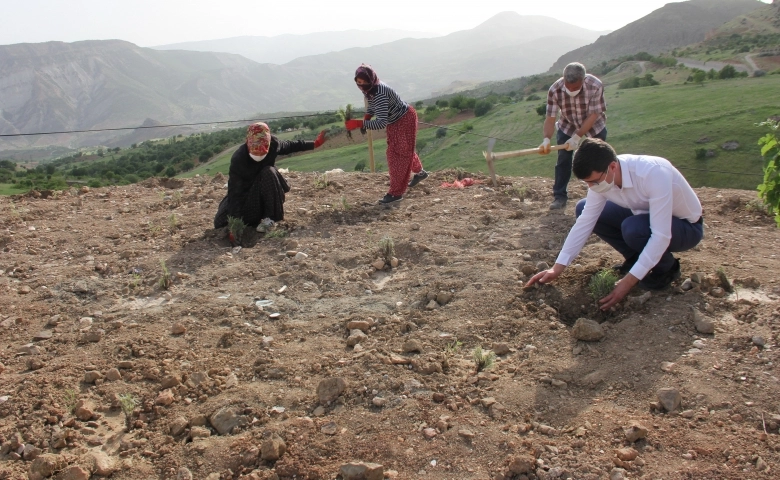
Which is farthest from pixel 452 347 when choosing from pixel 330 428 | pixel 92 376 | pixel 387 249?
pixel 92 376

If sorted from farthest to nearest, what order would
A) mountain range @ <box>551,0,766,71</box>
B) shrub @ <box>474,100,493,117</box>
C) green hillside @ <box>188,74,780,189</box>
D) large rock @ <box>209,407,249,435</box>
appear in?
mountain range @ <box>551,0,766,71</box> < shrub @ <box>474,100,493,117</box> < green hillside @ <box>188,74,780,189</box> < large rock @ <box>209,407,249,435</box>

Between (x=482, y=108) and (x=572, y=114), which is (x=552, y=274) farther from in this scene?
(x=482, y=108)

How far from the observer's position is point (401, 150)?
225 inches

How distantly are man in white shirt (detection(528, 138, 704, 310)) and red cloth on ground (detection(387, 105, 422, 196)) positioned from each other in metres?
2.64

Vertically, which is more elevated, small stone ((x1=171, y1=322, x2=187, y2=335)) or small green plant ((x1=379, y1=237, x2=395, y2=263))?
small green plant ((x1=379, y1=237, x2=395, y2=263))

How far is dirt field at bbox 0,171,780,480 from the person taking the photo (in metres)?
2.27

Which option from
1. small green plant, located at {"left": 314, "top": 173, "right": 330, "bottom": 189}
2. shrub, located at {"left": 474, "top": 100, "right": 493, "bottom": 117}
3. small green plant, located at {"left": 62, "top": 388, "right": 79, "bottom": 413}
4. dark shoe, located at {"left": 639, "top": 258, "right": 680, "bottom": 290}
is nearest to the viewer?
small green plant, located at {"left": 62, "top": 388, "right": 79, "bottom": 413}

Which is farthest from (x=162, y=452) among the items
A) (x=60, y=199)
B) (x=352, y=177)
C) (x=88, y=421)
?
(x=60, y=199)

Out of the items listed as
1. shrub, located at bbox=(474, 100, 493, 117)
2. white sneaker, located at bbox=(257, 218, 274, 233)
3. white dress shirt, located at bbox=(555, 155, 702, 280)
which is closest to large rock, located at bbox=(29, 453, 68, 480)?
white dress shirt, located at bbox=(555, 155, 702, 280)

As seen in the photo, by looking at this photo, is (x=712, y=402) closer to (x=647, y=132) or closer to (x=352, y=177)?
(x=352, y=177)

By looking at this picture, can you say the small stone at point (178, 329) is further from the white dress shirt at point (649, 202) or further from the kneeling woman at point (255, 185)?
the white dress shirt at point (649, 202)

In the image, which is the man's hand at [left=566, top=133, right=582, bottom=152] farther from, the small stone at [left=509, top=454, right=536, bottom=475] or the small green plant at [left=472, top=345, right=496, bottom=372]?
the small stone at [left=509, top=454, right=536, bottom=475]

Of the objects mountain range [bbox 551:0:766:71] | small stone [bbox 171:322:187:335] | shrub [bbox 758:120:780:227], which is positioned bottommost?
small stone [bbox 171:322:187:335]

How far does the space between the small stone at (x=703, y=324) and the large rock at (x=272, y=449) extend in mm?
2045
